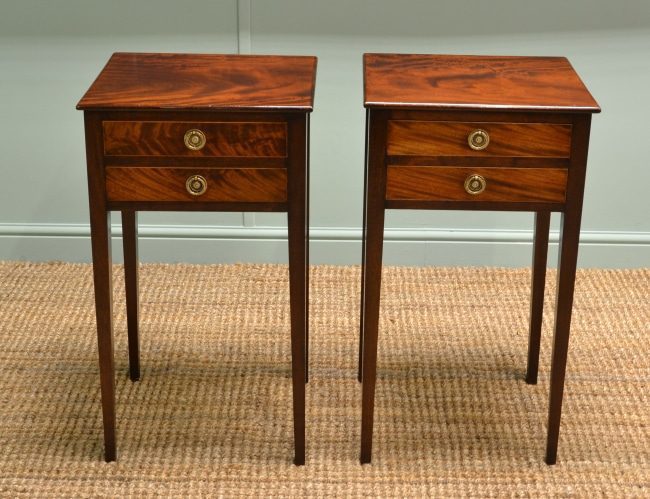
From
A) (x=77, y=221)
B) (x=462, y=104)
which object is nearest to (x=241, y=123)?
(x=462, y=104)

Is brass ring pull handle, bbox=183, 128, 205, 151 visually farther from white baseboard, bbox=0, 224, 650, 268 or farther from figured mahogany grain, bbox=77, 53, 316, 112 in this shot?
white baseboard, bbox=0, 224, 650, 268

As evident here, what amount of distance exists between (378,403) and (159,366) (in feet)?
1.54

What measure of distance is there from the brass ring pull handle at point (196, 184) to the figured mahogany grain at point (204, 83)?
0.12 m

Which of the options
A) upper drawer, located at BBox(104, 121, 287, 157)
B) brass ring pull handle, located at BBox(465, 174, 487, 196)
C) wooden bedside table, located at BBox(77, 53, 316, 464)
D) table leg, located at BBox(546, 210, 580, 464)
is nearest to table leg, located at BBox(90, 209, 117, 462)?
wooden bedside table, located at BBox(77, 53, 316, 464)

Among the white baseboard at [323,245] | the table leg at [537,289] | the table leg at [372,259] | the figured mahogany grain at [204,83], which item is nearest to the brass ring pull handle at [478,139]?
the table leg at [372,259]

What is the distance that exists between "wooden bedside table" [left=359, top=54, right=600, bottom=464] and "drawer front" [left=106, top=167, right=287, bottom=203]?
0.16m

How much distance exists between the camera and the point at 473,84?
1777mm

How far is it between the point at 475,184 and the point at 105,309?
651 millimetres

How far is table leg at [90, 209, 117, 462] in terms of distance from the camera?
1757 mm

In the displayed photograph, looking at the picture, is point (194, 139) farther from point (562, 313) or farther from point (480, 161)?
point (562, 313)

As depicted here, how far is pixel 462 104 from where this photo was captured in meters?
1.68

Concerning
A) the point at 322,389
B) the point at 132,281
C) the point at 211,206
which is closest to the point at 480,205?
the point at 211,206

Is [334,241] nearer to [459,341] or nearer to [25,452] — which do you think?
[459,341]

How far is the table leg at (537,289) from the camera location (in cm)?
208
